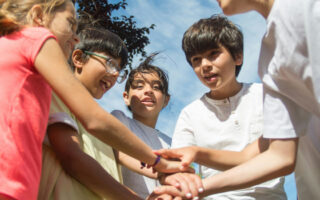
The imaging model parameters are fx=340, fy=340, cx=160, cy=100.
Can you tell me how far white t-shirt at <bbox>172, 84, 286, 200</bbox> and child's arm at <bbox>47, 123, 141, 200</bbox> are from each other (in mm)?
1018

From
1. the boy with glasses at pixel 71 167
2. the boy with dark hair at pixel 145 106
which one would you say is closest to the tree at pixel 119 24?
the boy with dark hair at pixel 145 106

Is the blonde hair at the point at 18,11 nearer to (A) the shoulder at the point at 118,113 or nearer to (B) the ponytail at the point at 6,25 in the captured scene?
(B) the ponytail at the point at 6,25

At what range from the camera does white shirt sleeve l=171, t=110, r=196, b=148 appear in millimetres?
2990

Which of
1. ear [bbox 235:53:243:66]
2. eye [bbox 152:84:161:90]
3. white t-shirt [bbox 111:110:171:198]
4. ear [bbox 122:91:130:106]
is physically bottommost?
white t-shirt [bbox 111:110:171:198]

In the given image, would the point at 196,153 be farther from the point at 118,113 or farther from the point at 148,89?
the point at 148,89

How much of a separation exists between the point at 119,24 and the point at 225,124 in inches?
165

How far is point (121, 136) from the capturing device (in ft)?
6.09

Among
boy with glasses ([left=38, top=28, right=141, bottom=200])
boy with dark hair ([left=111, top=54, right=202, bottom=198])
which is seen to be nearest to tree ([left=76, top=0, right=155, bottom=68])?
boy with dark hair ([left=111, top=54, right=202, bottom=198])

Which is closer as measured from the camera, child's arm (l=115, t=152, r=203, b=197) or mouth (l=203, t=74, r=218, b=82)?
child's arm (l=115, t=152, r=203, b=197)

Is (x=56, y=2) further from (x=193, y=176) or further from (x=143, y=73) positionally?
(x=143, y=73)

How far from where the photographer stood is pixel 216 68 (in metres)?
3.11

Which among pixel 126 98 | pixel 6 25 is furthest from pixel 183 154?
pixel 126 98

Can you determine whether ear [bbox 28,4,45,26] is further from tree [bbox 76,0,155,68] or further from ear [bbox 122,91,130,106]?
tree [bbox 76,0,155,68]

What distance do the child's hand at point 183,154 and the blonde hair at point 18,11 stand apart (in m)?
1.22
